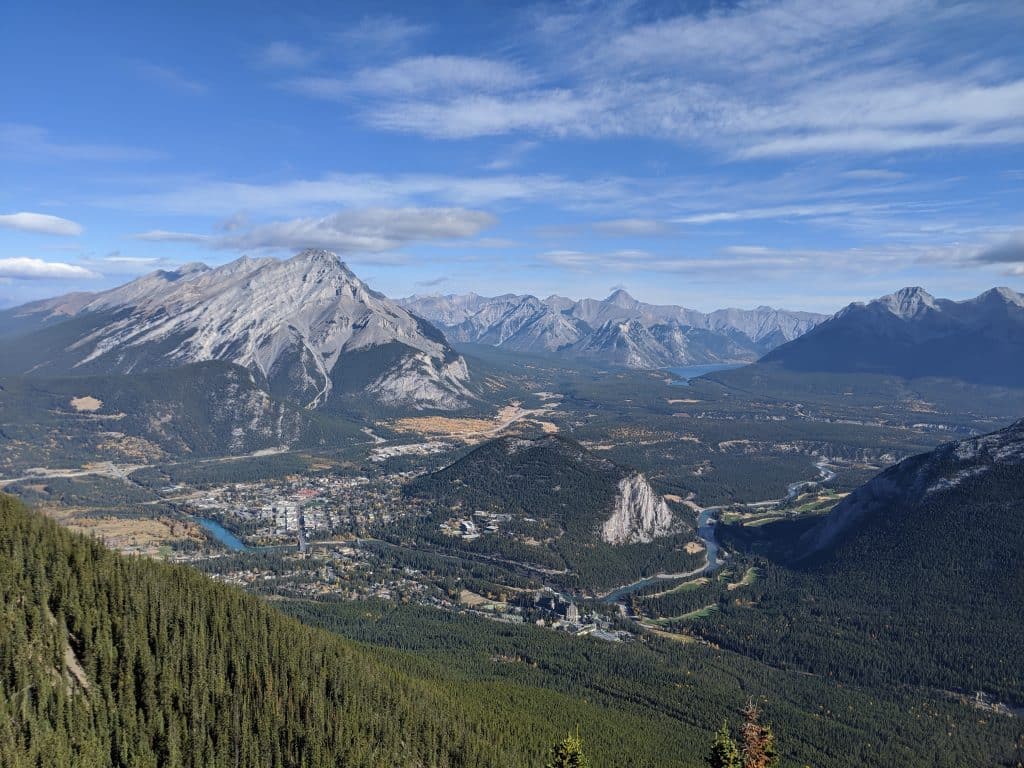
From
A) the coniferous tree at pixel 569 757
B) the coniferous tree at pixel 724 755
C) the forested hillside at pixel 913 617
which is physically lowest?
the forested hillside at pixel 913 617

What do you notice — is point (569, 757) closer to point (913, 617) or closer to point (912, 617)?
point (912, 617)

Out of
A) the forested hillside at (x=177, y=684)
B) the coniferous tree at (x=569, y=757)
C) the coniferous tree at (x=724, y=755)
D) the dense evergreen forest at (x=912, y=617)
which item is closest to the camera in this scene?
the coniferous tree at (x=724, y=755)

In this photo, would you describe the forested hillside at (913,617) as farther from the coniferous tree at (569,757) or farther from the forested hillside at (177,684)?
the coniferous tree at (569,757)

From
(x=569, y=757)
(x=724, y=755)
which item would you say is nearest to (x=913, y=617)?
(x=724, y=755)

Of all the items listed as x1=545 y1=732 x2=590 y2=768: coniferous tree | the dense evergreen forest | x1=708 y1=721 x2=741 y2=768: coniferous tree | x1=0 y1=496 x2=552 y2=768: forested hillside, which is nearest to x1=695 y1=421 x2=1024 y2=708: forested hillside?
the dense evergreen forest

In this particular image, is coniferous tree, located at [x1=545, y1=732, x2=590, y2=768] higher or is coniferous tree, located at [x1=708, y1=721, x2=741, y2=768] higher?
coniferous tree, located at [x1=708, y1=721, x2=741, y2=768]

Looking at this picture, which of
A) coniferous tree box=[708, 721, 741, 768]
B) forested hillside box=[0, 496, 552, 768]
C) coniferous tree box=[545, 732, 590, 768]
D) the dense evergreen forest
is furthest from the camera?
the dense evergreen forest

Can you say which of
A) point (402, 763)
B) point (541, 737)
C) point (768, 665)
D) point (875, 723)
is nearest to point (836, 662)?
point (768, 665)

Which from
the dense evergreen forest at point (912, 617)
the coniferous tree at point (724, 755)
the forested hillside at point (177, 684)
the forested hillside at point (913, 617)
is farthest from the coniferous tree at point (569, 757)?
the dense evergreen forest at point (912, 617)

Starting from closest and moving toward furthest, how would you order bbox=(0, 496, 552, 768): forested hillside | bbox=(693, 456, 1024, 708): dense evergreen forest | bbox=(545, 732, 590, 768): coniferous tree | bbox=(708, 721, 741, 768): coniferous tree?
bbox=(708, 721, 741, 768): coniferous tree
bbox=(0, 496, 552, 768): forested hillside
bbox=(545, 732, 590, 768): coniferous tree
bbox=(693, 456, 1024, 708): dense evergreen forest

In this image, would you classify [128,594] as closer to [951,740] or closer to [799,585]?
[951,740]

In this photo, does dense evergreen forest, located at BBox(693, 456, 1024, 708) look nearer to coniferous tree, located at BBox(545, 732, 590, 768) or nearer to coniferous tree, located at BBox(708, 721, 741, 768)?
coniferous tree, located at BBox(545, 732, 590, 768)
